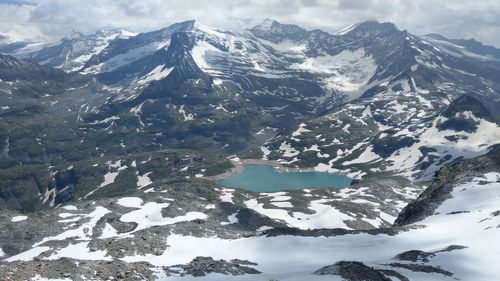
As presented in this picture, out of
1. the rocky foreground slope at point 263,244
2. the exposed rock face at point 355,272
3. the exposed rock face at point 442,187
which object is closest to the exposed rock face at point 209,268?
the rocky foreground slope at point 263,244

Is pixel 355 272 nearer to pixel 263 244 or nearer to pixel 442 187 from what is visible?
pixel 263 244

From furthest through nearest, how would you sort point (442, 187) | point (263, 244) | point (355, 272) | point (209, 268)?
point (442, 187)
point (263, 244)
point (209, 268)
point (355, 272)

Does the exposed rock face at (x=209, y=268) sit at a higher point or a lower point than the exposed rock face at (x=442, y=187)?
lower

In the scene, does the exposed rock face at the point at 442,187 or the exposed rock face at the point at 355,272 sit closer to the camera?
the exposed rock face at the point at 355,272

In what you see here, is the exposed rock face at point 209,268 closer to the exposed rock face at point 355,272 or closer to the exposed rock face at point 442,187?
the exposed rock face at point 355,272

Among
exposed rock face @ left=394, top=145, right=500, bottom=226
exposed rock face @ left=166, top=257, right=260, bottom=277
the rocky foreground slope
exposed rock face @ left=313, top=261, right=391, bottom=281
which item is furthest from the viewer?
exposed rock face @ left=394, top=145, right=500, bottom=226

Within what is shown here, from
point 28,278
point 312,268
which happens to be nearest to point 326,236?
point 312,268

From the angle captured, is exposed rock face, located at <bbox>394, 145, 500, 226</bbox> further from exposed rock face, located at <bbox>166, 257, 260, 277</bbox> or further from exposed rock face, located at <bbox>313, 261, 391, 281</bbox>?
exposed rock face, located at <bbox>313, 261, 391, 281</bbox>

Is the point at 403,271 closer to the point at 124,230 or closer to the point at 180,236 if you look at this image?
the point at 180,236

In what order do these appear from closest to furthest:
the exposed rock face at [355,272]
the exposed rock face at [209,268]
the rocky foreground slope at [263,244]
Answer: the exposed rock face at [355,272] < the rocky foreground slope at [263,244] < the exposed rock face at [209,268]

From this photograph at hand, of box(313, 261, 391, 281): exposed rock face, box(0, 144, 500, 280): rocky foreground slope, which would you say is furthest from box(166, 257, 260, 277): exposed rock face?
box(313, 261, 391, 281): exposed rock face

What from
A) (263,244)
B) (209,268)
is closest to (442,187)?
(263,244)
